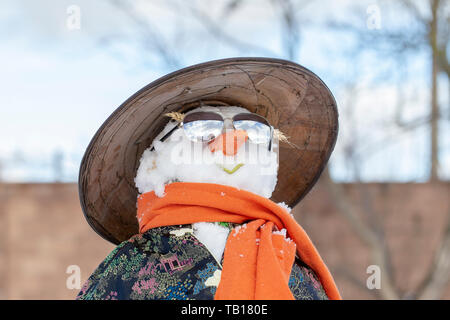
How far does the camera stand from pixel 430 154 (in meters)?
5.85

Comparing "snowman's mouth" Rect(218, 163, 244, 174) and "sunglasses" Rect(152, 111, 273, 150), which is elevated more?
"sunglasses" Rect(152, 111, 273, 150)

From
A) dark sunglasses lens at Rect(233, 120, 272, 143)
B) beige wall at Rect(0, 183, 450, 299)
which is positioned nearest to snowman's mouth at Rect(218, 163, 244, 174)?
dark sunglasses lens at Rect(233, 120, 272, 143)

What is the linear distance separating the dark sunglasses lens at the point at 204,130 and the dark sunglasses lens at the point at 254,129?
7 centimetres

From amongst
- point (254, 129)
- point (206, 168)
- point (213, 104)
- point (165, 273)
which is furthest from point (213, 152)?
point (165, 273)

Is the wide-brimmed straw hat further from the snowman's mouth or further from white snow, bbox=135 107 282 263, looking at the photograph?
the snowman's mouth

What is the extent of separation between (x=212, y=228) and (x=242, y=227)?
96 mm

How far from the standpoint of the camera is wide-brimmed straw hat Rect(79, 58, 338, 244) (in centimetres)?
165

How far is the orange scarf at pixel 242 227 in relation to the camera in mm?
1418

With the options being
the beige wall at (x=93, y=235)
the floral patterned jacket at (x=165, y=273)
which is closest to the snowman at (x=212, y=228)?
the floral patterned jacket at (x=165, y=273)

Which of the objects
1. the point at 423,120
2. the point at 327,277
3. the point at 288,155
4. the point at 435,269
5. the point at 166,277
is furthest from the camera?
the point at 423,120

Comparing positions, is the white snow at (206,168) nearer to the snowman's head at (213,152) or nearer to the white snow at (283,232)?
the snowman's head at (213,152)

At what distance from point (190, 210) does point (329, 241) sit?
16.0ft
